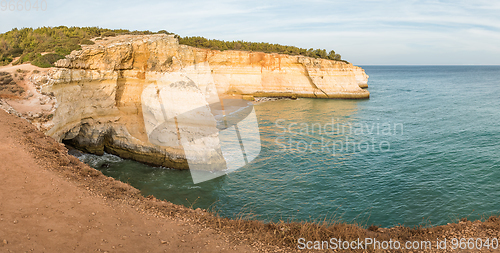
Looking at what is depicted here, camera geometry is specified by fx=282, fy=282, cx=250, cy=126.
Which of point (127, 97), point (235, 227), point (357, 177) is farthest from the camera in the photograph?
point (127, 97)

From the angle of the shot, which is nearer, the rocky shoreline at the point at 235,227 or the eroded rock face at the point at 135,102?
the rocky shoreline at the point at 235,227

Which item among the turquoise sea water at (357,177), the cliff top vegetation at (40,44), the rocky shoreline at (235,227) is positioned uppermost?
the cliff top vegetation at (40,44)

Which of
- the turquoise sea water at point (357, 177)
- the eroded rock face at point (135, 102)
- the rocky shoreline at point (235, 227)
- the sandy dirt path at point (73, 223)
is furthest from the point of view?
the eroded rock face at point (135, 102)

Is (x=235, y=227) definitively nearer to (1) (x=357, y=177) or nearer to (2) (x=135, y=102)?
(1) (x=357, y=177)

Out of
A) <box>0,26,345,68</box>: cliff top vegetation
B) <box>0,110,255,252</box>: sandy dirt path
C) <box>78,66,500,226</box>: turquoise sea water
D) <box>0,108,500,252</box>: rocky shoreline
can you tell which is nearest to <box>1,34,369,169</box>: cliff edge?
<box>0,26,345,68</box>: cliff top vegetation

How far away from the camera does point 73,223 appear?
6.97 m

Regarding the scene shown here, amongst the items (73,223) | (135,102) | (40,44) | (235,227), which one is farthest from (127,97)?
(235,227)

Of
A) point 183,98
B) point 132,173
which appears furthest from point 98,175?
point 183,98

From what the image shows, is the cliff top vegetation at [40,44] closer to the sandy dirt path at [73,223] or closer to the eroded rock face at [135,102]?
Result: the eroded rock face at [135,102]

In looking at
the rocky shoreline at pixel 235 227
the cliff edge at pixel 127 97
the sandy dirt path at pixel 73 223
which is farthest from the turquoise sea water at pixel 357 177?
the sandy dirt path at pixel 73 223

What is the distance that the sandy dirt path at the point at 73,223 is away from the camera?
20.9ft

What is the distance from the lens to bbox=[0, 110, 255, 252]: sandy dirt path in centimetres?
636

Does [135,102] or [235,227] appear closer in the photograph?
[235,227]

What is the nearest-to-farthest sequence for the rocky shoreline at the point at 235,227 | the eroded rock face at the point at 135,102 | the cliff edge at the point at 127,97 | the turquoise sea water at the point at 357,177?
the rocky shoreline at the point at 235,227, the turquoise sea water at the point at 357,177, the cliff edge at the point at 127,97, the eroded rock face at the point at 135,102
